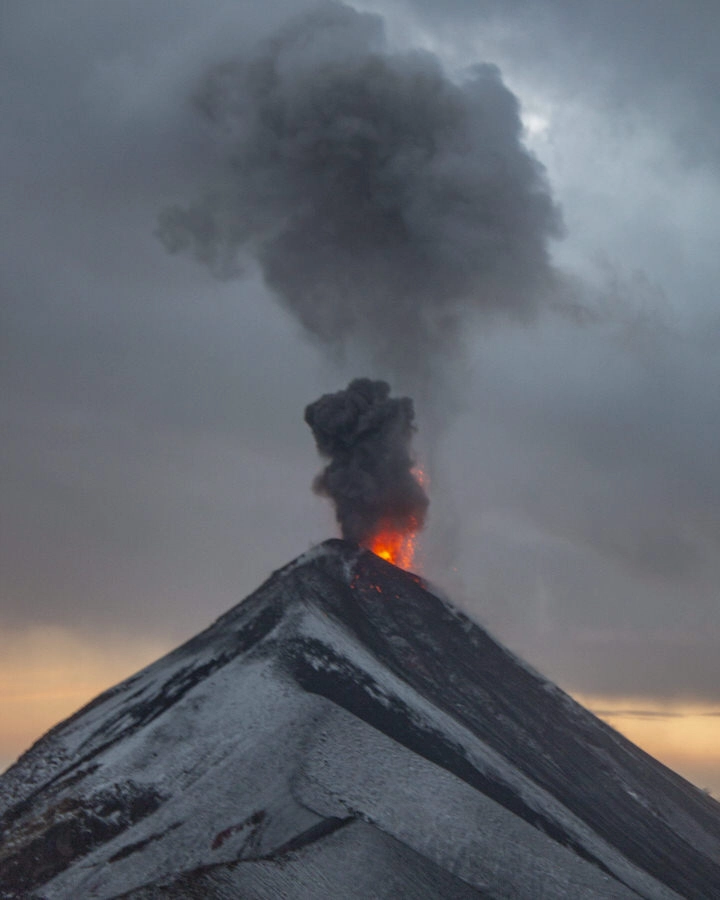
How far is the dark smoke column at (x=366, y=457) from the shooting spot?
427 feet

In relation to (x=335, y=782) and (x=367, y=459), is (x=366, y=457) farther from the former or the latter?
(x=335, y=782)

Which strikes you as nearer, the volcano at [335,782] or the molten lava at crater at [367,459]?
the volcano at [335,782]

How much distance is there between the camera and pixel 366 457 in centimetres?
13012

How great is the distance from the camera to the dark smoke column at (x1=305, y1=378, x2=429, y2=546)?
130 m

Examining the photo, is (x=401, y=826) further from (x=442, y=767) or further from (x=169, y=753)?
(x=169, y=753)

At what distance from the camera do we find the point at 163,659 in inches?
4695

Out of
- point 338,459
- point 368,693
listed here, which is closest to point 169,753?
point 368,693

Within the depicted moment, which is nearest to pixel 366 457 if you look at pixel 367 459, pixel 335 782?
pixel 367 459

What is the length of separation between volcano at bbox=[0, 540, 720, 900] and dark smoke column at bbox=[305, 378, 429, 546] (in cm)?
837

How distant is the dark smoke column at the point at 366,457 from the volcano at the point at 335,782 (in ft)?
27.4

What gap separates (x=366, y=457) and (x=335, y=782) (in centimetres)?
5087

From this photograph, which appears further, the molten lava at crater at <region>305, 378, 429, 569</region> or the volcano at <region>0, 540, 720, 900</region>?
the molten lava at crater at <region>305, 378, 429, 569</region>

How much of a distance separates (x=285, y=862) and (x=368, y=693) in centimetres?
2601

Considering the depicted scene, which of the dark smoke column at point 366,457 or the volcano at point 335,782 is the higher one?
the dark smoke column at point 366,457
